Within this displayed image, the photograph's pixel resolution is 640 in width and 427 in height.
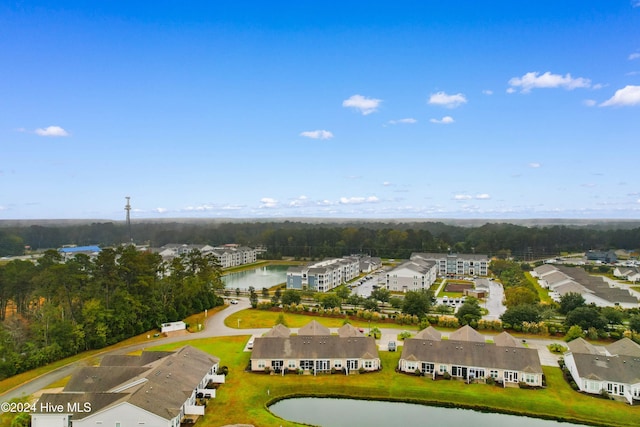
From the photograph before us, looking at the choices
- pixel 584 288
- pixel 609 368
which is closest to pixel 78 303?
pixel 609 368

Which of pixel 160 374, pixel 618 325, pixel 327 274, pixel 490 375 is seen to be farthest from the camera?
pixel 327 274

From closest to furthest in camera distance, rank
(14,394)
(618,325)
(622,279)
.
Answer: (14,394)
(618,325)
(622,279)

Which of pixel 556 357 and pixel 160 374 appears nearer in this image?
pixel 160 374

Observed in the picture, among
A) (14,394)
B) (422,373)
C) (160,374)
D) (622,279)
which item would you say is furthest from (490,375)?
(622,279)

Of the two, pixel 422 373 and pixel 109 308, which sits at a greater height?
pixel 109 308

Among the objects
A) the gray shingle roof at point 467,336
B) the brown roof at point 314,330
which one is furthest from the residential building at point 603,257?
the brown roof at point 314,330

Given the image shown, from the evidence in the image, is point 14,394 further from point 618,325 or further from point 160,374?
point 618,325

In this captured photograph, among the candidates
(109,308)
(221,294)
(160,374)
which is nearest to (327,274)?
(221,294)
